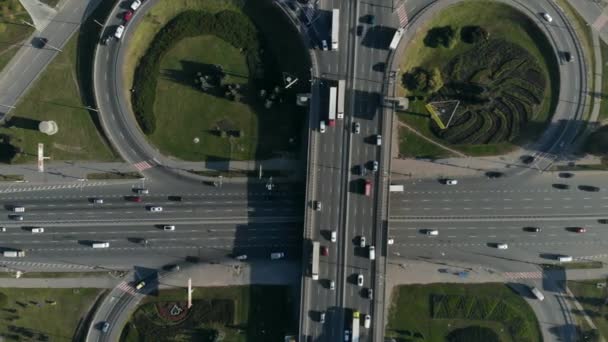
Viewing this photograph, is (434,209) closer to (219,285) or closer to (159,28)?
(219,285)

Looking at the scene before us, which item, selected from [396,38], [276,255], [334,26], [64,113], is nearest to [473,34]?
[396,38]

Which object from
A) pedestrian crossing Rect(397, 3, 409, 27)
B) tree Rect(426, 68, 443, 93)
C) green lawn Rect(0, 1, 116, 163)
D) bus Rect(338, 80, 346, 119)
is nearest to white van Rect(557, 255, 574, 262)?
tree Rect(426, 68, 443, 93)

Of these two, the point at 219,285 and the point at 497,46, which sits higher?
the point at 497,46

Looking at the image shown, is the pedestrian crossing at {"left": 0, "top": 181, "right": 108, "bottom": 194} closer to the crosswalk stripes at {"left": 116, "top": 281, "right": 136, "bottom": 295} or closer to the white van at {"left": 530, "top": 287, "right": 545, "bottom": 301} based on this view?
the crosswalk stripes at {"left": 116, "top": 281, "right": 136, "bottom": 295}

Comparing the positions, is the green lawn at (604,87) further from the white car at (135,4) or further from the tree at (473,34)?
the white car at (135,4)

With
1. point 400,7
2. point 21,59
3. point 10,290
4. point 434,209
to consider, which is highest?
point 400,7

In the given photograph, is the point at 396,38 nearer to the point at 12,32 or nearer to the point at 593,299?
the point at 593,299

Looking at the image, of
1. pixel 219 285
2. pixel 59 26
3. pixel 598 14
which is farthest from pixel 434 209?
pixel 59 26
